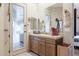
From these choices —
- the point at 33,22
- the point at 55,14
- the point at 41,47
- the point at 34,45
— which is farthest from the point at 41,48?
the point at 55,14

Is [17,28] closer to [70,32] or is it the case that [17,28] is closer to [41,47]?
[41,47]

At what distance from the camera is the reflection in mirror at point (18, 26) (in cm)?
202

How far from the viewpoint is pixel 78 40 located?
1.92 meters

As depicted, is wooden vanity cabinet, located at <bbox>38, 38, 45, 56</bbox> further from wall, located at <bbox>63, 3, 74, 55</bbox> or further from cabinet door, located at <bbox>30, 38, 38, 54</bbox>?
wall, located at <bbox>63, 3, 74, 55</bbox>

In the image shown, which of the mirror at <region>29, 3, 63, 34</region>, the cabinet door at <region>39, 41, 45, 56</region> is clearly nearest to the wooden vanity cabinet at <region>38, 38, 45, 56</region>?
the cabinet door at <region>39, 41, 45, 56</region>

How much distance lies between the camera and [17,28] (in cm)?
203

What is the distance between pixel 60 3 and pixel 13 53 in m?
1.07

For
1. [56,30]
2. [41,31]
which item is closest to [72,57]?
[56,30]

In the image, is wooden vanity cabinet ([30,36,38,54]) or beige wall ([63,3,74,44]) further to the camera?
wooden vanity cabinet ([30,36,38,54])

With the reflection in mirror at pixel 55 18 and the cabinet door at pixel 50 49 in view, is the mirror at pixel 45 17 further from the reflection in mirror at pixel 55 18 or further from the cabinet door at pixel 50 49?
the cabinet door at pixel 50 49

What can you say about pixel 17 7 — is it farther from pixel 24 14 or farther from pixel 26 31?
pixel 26 31

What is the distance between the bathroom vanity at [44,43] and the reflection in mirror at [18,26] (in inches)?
6.3

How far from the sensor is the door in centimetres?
200

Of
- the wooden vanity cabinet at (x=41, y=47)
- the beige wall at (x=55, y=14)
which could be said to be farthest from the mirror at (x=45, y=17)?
the wooden vanity cabinet at (x=41, y=47)
